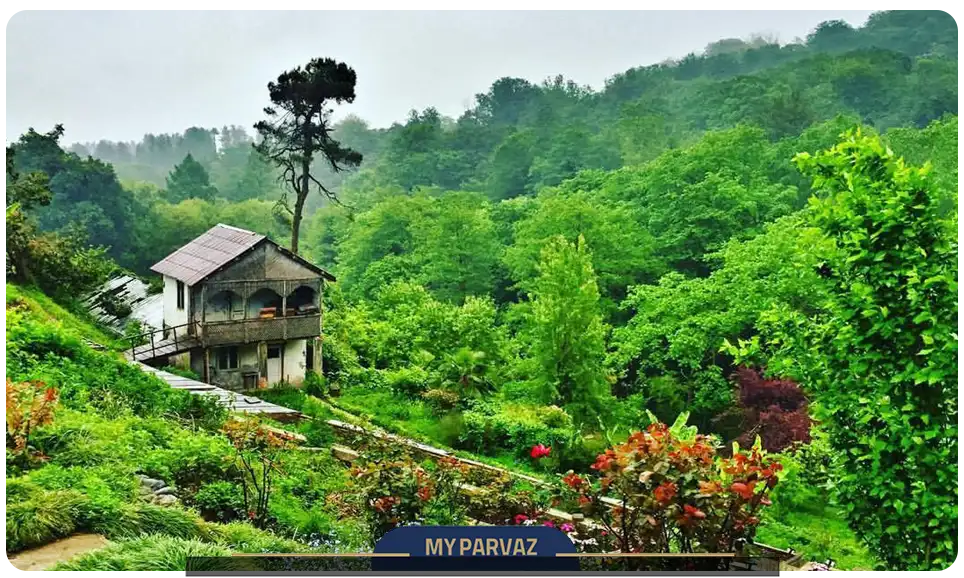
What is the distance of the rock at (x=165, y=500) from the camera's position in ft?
15.6

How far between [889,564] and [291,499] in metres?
3.03

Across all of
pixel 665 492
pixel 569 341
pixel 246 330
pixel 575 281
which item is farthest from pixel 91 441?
pixel 665 492

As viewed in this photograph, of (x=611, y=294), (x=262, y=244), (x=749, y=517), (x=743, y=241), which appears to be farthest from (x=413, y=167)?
(x=749, y=517)

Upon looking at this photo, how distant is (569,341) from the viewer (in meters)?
5.65

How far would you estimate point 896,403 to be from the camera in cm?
451

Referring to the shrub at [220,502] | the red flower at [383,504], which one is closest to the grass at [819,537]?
the red flower at [383,504]

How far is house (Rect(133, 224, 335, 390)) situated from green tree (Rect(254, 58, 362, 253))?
25cm

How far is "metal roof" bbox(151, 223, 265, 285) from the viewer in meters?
5.31

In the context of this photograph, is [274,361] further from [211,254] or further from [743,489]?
[743,489]

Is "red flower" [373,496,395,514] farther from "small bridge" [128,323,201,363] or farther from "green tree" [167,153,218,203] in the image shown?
"green tree" [167,153,218,203]

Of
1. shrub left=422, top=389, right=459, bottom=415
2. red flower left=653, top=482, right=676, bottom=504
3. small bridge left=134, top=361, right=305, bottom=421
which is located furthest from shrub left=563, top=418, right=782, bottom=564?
small bridge left=134, top=361, right=305, bottom=421

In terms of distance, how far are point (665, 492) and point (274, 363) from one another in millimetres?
2494

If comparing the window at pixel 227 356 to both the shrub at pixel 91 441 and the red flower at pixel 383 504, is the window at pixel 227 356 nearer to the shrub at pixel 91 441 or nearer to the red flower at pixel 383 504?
the shrub at pixel 91 441

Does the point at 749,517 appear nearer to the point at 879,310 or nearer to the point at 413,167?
the point at 879,310
